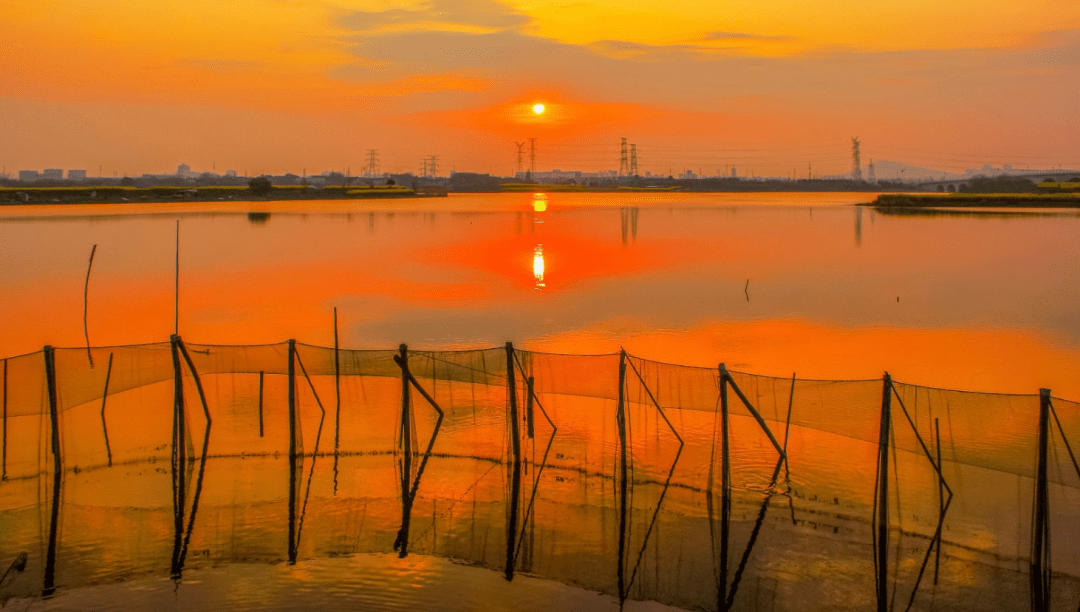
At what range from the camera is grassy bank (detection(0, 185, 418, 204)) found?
131 meters

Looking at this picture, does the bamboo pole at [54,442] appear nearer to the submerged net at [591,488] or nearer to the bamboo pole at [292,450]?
the submerged net at [591,488]

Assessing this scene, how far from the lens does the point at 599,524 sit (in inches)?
520

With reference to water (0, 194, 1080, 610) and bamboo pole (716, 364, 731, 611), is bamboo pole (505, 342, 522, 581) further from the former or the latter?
bamboo pole (716, 364, 731, 611)

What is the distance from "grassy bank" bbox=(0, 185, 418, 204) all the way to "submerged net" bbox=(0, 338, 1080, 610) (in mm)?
124479

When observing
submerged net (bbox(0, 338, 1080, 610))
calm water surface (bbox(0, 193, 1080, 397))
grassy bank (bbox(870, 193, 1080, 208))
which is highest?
grassy bank (bbox(870, 193, 1080, 208))

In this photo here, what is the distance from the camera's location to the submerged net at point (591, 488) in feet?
38.8

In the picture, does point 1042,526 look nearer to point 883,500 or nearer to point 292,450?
point 883,500

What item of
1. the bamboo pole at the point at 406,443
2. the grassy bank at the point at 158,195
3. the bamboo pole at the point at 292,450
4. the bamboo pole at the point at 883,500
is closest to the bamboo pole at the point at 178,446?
the bamboo pole at the point at 292,450

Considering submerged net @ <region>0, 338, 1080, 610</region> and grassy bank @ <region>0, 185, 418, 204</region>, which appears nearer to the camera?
submerged net @ <region>0, 338, 1080, 610</region>

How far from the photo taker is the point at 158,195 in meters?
149

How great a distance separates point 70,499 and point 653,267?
1789 inches

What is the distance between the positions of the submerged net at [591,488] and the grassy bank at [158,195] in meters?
124

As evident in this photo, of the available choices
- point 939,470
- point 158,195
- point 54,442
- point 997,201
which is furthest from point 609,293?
point 158,195

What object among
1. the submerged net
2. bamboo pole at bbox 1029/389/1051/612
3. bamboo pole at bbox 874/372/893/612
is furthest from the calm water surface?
bamboo pole at bbox 1029/389/1051/612
